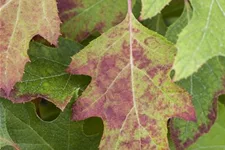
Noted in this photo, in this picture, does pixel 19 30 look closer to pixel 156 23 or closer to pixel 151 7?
pixel 151 7

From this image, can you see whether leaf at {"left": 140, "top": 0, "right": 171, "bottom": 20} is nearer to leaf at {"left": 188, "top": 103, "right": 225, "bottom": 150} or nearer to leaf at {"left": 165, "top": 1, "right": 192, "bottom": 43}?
leaf at {"left": 165, "top": 1, "right": 192, "bottom": 43}

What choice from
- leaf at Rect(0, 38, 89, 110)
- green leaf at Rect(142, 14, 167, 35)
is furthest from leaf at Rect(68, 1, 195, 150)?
green leaf at Rect(142, 14, 167, 35)

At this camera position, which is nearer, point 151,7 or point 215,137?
point 151,7

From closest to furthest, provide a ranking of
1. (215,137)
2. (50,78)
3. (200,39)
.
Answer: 1. (200,39)
2. (50,78)
3. (215,137)

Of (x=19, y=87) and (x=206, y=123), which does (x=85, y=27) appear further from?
(x=206, y=123)

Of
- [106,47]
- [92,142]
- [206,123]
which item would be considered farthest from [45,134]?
[206,123]

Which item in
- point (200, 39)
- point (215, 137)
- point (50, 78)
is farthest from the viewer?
point (215, 137)

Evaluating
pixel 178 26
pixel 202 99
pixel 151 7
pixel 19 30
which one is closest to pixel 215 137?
pixel 202 99

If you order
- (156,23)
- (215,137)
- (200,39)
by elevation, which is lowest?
(215,137)
